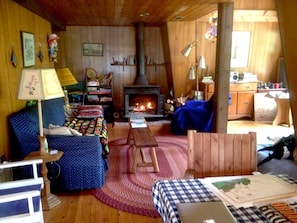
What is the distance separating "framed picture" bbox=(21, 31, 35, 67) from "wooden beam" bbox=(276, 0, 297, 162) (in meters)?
2.88

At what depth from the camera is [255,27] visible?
5.87 metres

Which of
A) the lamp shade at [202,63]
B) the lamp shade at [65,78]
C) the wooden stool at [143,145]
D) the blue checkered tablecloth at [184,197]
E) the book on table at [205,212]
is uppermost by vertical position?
the lamp shade at [202,63]

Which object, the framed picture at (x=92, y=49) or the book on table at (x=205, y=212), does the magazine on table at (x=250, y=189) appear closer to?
the book on table at (x=205, y=212)

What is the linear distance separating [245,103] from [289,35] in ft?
15.3

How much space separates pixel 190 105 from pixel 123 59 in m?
2.23

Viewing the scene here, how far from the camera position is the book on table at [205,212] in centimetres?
104

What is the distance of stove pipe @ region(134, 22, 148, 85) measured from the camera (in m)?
5.95

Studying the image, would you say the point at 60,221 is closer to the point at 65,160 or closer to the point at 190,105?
the point at 65,160

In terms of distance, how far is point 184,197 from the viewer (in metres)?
1.30

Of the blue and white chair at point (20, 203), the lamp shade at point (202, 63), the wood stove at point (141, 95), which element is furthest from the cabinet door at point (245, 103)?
the blue and white chair at point (20, 203)

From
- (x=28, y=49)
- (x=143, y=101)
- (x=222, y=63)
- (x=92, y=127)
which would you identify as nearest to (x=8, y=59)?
(x=28, y=49)

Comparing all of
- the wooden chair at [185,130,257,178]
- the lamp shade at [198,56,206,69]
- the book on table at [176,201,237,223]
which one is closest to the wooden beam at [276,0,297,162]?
the wooden chair at [185,130,257,178]

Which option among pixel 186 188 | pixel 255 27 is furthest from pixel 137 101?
pixel 186 188

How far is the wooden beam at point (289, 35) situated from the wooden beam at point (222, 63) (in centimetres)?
205
